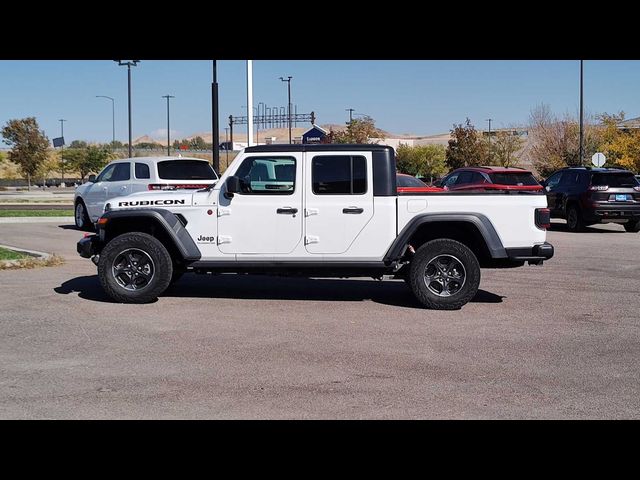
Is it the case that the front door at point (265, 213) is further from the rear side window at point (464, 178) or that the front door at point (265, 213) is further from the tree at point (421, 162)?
the tree at point (421, 162)

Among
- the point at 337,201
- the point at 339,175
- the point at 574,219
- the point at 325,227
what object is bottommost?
the point at 574,219

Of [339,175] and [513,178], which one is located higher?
[513,178]

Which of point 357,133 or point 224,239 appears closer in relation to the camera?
point 224,239

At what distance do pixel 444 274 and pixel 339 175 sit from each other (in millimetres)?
1814

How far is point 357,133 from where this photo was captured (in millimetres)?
53688

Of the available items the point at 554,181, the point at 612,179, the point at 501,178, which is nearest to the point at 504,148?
the point at 554,181

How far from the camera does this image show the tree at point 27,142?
66.8m

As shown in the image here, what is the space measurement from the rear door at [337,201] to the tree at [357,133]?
136 ft

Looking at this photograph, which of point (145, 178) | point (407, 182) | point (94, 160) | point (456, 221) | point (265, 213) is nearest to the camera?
point (456, 221)

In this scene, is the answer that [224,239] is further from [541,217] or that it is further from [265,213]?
[541,217]

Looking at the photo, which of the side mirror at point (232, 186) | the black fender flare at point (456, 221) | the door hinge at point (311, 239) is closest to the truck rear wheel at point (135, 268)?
the side mirror at point (232, 186)

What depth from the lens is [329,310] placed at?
31.2 feet
